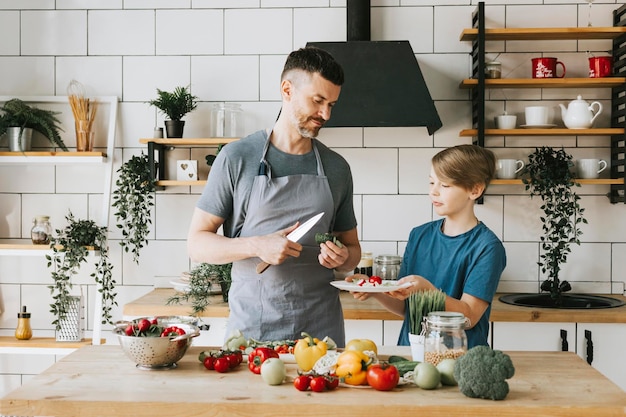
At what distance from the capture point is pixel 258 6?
398 cm

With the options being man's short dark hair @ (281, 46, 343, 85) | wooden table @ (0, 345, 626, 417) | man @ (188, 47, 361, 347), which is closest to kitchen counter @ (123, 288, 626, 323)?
man @ (188, 47, 361, 347)

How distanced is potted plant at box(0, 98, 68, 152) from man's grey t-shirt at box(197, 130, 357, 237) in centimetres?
174

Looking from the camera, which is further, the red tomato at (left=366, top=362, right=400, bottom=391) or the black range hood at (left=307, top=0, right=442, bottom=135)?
the black range hood at (left=307, top=0, right=442, bottom=135)

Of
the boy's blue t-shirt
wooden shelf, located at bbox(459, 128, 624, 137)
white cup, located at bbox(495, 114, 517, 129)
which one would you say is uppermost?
white cup, located at bbox(495, 114, 517, 129)

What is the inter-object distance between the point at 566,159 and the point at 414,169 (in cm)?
77

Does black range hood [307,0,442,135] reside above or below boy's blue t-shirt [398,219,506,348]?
above

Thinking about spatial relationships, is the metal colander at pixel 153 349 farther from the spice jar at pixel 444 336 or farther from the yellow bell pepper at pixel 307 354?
the spice jar at pixel 444 336

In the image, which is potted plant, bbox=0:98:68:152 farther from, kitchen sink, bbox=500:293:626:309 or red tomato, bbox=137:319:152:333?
kitchen sink, bbox=500:293:626:309

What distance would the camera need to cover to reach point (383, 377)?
69.9 inches

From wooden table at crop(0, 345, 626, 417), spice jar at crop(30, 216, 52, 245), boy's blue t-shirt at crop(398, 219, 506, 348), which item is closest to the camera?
wooden table at crop(0, 345, 626, 417)

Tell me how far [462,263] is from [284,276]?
583 mm

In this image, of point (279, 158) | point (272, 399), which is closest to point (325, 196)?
point (279, 158)

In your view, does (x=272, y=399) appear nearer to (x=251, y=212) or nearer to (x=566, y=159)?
(x=251, y=212)

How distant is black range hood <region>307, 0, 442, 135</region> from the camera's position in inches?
138
